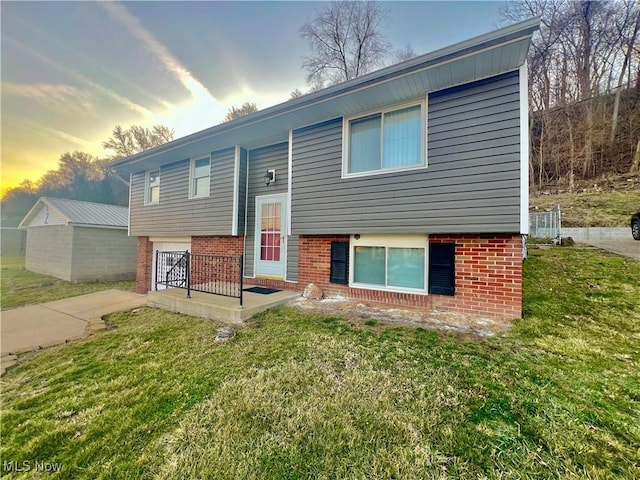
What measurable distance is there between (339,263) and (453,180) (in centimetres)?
285

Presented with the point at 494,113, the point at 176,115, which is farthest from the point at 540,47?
the point at 176,115

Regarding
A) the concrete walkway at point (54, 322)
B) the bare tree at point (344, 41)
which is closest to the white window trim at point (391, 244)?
the concrete walkway at point (54, 322)

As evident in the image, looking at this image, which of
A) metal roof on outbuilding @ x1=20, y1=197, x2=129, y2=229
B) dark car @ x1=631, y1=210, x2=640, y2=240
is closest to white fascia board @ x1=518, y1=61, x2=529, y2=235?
dark car @ x1=631, y1=210, x2=640, y2=240

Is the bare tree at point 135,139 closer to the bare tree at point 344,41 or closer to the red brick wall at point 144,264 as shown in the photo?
the bare tree at point 344,41

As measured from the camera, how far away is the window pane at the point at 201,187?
815cm

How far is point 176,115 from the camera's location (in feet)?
39.4

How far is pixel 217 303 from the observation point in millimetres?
5105

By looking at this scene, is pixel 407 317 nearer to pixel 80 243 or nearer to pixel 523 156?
pixel 523 156

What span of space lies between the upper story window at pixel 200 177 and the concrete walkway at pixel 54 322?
11.7 ft

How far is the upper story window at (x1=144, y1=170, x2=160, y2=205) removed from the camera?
9.54 meters

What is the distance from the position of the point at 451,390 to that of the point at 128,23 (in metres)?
12.7

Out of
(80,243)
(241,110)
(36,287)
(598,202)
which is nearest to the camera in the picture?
(36,287)

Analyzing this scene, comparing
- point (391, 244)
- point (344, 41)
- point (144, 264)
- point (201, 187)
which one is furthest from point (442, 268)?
point (344, 41)

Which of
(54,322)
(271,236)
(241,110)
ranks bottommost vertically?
(54,322)
